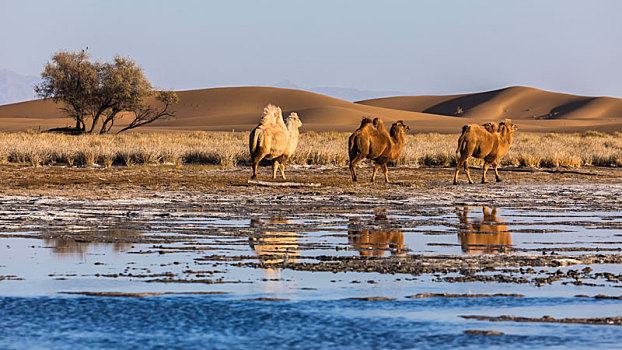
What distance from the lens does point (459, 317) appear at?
716 cm

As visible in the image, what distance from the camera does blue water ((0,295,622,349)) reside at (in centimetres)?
635

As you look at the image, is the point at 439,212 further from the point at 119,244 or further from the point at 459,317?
the point at 459,317

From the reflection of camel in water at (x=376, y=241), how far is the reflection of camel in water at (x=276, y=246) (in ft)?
2.43

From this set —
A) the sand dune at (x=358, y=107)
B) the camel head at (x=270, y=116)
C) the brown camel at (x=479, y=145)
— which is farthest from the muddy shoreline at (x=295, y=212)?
the sand dune at (x=358, y=107)

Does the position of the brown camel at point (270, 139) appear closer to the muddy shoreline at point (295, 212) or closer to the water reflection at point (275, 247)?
the muddy shoreline at point (295, 212)

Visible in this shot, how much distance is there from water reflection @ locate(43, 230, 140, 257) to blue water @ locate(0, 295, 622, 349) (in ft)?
9.51

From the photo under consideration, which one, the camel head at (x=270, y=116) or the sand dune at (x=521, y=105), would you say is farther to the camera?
the sand dune at (x=521, y=105)

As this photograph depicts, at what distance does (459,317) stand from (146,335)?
7.60 feet

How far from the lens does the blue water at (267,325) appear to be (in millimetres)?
6348

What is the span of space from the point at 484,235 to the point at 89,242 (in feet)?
16.6

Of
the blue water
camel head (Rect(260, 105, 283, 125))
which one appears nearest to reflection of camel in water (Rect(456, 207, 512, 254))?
the blue water

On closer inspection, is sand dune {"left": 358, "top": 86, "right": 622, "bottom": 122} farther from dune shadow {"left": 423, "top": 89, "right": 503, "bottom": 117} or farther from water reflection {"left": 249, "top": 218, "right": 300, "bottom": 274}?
water reflection {"left": 249, "top": 218, "right": 300, "bottom": 274}

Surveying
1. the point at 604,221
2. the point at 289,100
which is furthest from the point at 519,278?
the point at 289,100

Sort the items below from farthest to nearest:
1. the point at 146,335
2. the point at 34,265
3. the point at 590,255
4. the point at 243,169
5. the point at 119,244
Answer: the point at 243,169
the point at 119,244
the point at 590,255
the point at 34,265
the point at 146,335
